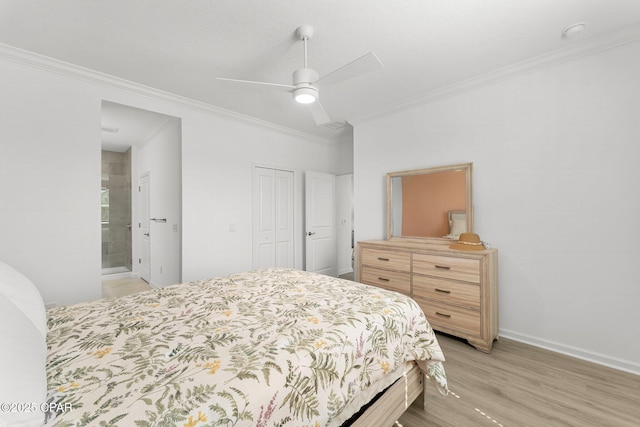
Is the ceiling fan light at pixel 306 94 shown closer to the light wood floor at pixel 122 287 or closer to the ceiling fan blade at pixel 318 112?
the ceiling fan blade at pixel 318 112

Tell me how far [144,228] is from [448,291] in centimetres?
494

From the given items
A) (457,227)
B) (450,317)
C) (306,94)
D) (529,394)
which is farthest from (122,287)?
(529,394)

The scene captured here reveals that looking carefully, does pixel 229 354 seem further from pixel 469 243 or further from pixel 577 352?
pixel 577 352

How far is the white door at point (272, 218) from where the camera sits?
400cm

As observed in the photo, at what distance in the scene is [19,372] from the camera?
65cm

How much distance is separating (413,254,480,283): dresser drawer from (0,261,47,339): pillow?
8.96ft

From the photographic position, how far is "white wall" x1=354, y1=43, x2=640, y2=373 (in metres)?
2.09

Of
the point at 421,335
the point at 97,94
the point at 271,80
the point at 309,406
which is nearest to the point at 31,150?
the point at 97,94

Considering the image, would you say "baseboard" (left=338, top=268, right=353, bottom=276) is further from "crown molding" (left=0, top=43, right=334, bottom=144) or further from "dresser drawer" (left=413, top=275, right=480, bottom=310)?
"crown molding" (left=0, top=43, right=334, bottom=144)

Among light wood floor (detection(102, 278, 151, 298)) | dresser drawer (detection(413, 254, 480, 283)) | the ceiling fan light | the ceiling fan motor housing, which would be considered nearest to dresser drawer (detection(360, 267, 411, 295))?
dresser drawer (detection(413, 254, 480, 283))

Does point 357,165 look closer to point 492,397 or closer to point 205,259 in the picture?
point 205,259

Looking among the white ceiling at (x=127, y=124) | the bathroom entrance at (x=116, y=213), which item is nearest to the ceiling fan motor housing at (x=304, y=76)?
the white ceiling at (x=127, y=124)

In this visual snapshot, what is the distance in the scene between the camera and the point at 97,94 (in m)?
2.67

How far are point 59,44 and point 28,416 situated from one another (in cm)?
282
